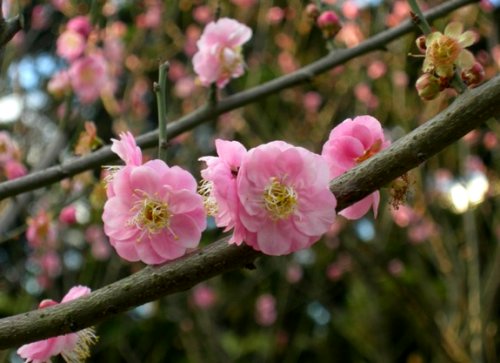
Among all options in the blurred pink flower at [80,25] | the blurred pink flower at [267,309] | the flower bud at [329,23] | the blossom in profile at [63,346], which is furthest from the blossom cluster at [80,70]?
the blurred pink flower at [267,309]

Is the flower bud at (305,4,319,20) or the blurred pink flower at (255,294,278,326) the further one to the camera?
the blurred pink flower at (255,294,278,326)

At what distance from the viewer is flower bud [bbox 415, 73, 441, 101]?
1.06 m

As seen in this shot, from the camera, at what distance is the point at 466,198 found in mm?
3668

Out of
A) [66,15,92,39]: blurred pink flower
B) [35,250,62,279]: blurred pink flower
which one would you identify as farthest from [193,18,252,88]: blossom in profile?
[35,250,62,279]: blurred pink flower

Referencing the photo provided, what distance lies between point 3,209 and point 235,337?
2.85 metres

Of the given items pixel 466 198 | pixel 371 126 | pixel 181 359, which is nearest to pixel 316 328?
pixel 181 359

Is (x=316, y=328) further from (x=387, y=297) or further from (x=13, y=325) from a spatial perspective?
(x=13, y=325)

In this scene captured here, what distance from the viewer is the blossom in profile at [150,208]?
3.14ft

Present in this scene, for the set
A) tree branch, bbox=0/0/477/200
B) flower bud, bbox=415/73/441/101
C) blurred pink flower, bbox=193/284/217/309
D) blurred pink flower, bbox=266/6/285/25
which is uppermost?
blurred pink flower, bbox=266/6/285/25

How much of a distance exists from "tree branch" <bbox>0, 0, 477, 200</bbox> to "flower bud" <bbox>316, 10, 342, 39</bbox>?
0.25 ft

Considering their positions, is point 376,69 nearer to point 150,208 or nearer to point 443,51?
point 443,51

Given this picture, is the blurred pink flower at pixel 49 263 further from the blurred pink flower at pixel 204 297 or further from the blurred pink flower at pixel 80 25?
the blurred pink flower at pixel 80 25

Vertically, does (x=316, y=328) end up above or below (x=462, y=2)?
above

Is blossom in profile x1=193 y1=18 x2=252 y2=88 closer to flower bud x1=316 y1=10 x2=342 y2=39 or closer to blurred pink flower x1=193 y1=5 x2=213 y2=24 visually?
flower bud x1=316 y1=10 x2=342 y2=39
